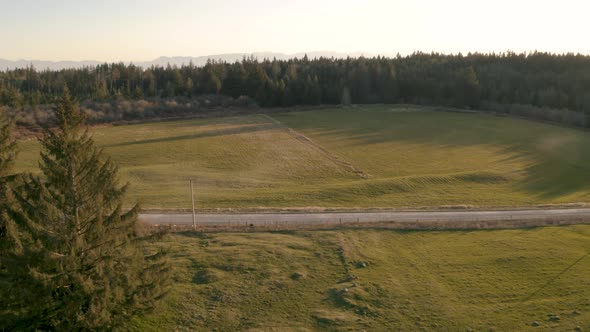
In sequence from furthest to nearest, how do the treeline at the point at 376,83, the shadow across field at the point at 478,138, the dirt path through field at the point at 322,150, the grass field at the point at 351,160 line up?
the treeline at the point at 376,83 → the dirt path through field at the point at 322,150 → the shadow across field at the point at 478,138 → the grass field at the point at 351,160

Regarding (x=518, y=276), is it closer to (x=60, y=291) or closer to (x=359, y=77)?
(x=60, y=291)

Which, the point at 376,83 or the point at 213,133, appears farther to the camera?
the point at 376,83

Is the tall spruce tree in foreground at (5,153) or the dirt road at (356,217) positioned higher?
the tall spruce tree in foreground at (5,153)

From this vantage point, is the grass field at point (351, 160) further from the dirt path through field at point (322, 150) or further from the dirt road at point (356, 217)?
the dirt road at point (356, 217)

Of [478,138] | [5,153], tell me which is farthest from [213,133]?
[5,153]

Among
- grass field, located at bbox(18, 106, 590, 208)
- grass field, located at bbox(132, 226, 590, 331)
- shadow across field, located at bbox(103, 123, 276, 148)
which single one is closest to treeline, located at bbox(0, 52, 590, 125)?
grass field, located at bbox(18, 106, 590, 208)

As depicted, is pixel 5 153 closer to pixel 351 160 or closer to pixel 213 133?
pixel 351 160

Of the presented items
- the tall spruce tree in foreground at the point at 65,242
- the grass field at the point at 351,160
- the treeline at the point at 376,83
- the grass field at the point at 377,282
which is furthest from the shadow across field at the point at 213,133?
the tall spruce tree in foreground at the point at 65,242
